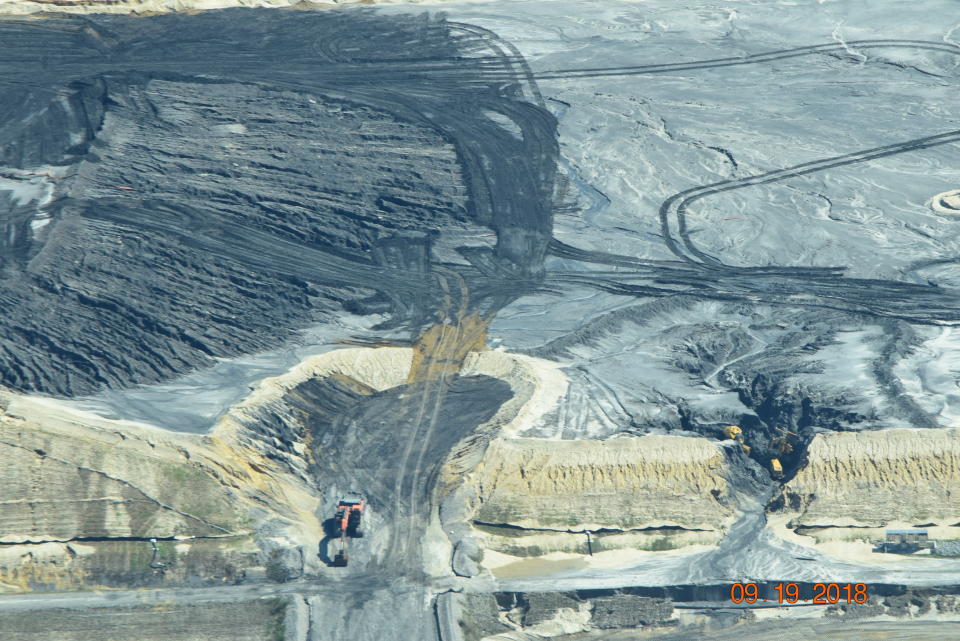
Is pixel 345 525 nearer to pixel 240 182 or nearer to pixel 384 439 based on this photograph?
pixel 384 439

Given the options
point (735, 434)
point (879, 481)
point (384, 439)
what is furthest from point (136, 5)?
point (879, 481)

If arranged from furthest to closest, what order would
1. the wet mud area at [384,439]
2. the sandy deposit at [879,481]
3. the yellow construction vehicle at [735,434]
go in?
the yellow construction vehicle at [735,434] < the wet mud area at [384,439] < the sandy deposit at [879,481]

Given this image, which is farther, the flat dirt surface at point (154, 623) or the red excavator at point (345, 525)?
the red excavator at point (345, 525)

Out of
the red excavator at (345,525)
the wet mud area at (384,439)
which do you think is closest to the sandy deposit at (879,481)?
the wet mud area at (384,439)

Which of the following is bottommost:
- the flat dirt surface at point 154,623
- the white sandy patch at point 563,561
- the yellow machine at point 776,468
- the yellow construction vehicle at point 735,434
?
the flat dirt surface at point 154,623

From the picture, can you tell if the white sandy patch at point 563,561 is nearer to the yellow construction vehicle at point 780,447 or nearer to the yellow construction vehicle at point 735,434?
the yellow construction vehicle at point 780,447

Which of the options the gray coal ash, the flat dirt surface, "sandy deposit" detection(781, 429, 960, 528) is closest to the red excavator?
the flat dirt surface

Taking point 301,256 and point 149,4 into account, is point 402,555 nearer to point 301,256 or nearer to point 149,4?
point 301,256

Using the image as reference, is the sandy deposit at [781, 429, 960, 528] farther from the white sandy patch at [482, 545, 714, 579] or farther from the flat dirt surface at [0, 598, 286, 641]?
the flat dirt surface at [0, 598, 286, 641]
